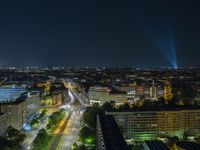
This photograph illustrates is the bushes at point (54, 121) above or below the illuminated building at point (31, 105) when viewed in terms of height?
below

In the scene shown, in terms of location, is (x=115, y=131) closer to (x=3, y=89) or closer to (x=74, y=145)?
(x=74, y=145)

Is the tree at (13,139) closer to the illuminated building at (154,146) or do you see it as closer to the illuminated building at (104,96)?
the illuminated building at (154,146)

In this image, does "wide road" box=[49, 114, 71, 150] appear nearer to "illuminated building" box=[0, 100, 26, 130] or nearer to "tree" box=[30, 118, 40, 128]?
"tree" box=[30, 118, 40, 128]

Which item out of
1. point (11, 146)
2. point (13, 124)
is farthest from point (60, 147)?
point (13, 124)

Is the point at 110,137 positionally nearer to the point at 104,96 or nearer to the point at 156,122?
the point at 156,122

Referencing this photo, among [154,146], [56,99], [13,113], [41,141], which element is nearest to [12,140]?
[41,141]

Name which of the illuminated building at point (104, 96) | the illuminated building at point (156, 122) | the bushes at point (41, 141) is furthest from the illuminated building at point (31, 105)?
the illuminated building at point (104, 96)

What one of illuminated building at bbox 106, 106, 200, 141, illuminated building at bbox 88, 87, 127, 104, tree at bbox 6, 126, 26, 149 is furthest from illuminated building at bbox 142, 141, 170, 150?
illuminated building at bbox 88, 87, 127, 104
